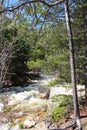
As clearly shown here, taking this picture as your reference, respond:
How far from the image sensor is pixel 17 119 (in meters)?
10.2

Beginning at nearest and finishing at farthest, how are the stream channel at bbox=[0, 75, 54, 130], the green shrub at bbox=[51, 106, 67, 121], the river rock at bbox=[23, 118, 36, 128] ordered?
the green shrub at bbox=[51, 106, 67, 121] < the river rock at bbox=[23, 118, 36, 128] < the stream channel at bbox=[0, 75, 54, 130]

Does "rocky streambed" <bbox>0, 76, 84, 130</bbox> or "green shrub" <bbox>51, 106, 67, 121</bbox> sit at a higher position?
"green shrub" <bbox>51, 106, 67, 121</bbox>

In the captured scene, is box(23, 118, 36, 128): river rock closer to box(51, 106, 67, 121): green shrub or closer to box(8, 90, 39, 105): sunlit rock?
box(51, 106, 67, 121): green shrub

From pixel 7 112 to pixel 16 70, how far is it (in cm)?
767

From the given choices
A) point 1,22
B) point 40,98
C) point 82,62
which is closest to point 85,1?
point 82,62

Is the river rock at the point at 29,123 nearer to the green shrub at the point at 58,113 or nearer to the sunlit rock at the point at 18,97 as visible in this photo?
the green shrub at the point at 58,113

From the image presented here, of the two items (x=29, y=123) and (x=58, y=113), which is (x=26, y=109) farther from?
(x=58, y=113)

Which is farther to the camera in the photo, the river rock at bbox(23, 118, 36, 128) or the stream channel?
the stream channel

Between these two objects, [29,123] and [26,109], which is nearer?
[29,123]

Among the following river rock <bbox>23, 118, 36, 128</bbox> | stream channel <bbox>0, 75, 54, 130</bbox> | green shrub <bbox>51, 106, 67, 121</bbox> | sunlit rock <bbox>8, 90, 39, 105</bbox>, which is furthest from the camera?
sunlit rock <bbox>8, 90, 39, 105</bbox>

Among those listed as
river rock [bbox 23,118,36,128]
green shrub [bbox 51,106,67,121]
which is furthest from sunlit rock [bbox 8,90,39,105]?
green shrub [bbox 51,106,67,121]

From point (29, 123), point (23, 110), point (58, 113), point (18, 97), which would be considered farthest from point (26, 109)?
point (58, 113)

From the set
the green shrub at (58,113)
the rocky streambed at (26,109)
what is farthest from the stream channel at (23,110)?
the green shrub at (58,113)

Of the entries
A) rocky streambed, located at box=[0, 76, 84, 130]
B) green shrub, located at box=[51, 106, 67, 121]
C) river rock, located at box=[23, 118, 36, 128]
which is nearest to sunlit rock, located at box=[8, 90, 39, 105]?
rocky streambed, located at box=[0, 76, 84, 130]
